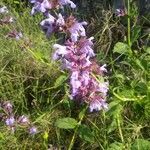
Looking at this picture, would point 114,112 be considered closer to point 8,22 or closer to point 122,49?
point 122,49

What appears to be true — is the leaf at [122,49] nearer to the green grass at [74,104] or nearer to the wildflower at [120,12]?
the green grass at [74,104]

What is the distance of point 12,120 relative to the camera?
87.6 inches

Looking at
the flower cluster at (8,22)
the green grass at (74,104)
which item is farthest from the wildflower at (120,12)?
the flower cluster at (8,22)

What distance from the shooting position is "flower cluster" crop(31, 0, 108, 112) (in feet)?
5.54

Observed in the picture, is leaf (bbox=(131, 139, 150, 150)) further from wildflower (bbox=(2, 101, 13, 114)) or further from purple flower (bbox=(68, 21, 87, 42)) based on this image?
wildflower (bbox=(2, 101, 13, 114))

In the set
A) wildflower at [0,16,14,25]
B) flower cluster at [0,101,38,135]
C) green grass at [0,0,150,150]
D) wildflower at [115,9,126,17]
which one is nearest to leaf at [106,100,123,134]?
green grass at [0,0,150,150]

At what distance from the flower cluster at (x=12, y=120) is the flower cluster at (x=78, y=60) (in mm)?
435

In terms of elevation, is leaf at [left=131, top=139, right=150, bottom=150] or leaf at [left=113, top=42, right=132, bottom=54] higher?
leaf at [left=113, top=42, right=132, bottom=54]

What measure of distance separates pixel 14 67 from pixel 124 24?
2.25ft

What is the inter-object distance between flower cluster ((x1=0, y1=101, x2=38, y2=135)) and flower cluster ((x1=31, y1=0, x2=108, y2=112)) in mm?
435

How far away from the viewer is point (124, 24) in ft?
9.10

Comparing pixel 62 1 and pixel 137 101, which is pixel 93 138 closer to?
pixel 137 101

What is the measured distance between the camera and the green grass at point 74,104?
2049 millimetres

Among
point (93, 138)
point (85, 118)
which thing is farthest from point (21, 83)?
point (93, 138)
